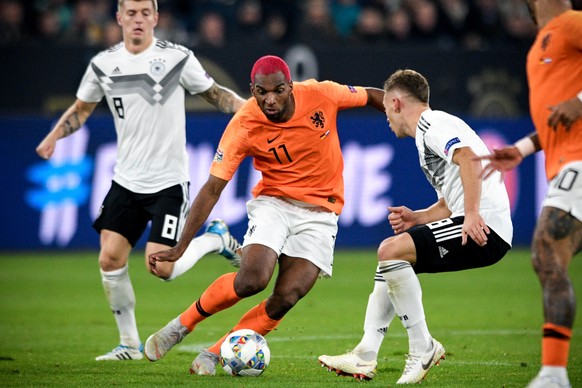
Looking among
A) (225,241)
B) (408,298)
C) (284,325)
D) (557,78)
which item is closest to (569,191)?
(557,78)

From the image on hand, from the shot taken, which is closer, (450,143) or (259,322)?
(450,143)

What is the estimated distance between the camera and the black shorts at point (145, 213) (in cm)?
839

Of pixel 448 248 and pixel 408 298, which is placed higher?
pixel 448 248

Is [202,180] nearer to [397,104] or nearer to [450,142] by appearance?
[397,104]

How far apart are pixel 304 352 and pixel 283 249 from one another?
57.7 inches

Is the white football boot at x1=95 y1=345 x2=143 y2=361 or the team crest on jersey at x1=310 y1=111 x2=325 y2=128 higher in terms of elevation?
the team crest on jersey at x1=310 y1=111 x2=325 y2=128

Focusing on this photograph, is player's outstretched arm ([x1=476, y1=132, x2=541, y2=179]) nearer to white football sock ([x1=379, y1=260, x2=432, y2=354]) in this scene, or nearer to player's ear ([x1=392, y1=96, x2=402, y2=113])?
white football sock ([x1=379, y1=260, x2=432, y2=354])

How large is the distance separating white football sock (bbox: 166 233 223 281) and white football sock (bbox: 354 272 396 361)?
1.87 m

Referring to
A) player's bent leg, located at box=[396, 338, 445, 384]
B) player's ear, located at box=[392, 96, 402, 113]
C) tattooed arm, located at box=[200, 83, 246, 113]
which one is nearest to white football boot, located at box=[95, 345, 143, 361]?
tattooed arm, located at box=[200, 83, 246, 113]

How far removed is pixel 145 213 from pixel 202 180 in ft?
24.2

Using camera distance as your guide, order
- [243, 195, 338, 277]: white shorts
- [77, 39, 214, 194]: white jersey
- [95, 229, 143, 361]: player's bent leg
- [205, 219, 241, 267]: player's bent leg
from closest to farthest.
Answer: [243, 195, 338, 277]: white shorts, [95, 229, 143, 361]: player's bent leg, [77, 39, 214, 194]: white jersey, [205, 219, 241, 267]: player's bent leg

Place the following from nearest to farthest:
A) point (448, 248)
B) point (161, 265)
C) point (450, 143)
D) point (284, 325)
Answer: point (450, 143) < point (448, 248) < point (161, 265) < point (284, 325)

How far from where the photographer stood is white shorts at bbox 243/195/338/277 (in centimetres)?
743

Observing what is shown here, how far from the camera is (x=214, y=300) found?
7441 millimetres
